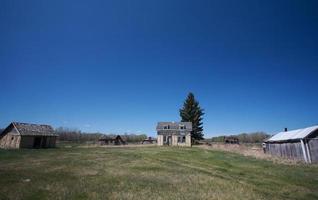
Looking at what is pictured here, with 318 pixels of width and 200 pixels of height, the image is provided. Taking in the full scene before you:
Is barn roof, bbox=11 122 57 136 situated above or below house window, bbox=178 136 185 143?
above

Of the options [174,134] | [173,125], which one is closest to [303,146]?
[174,134]

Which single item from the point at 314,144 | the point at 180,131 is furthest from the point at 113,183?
the point at 180,131

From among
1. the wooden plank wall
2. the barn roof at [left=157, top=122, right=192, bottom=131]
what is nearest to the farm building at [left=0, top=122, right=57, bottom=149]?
the barn roof at [left=157, top=122, right=192, bottom=131]

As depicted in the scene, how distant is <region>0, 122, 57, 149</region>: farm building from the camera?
37156 mm

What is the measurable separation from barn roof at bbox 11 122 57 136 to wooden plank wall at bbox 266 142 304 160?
1776 inches

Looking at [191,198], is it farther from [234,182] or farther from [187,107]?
[187,107]

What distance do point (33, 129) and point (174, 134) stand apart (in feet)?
107

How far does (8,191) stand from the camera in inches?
309

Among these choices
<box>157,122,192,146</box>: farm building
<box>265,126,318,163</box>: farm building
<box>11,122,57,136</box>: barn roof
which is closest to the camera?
<box>265,126,318,163</box>: farm building

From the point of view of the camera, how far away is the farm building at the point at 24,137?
37.2 metres

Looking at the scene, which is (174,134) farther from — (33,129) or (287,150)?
(33,129)

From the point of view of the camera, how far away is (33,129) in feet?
136

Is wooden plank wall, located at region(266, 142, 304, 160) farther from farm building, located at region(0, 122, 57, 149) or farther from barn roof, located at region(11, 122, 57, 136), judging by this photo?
barn roof, located at region(11, 122, 57, 136)

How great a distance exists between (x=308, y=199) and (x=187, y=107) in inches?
2025
